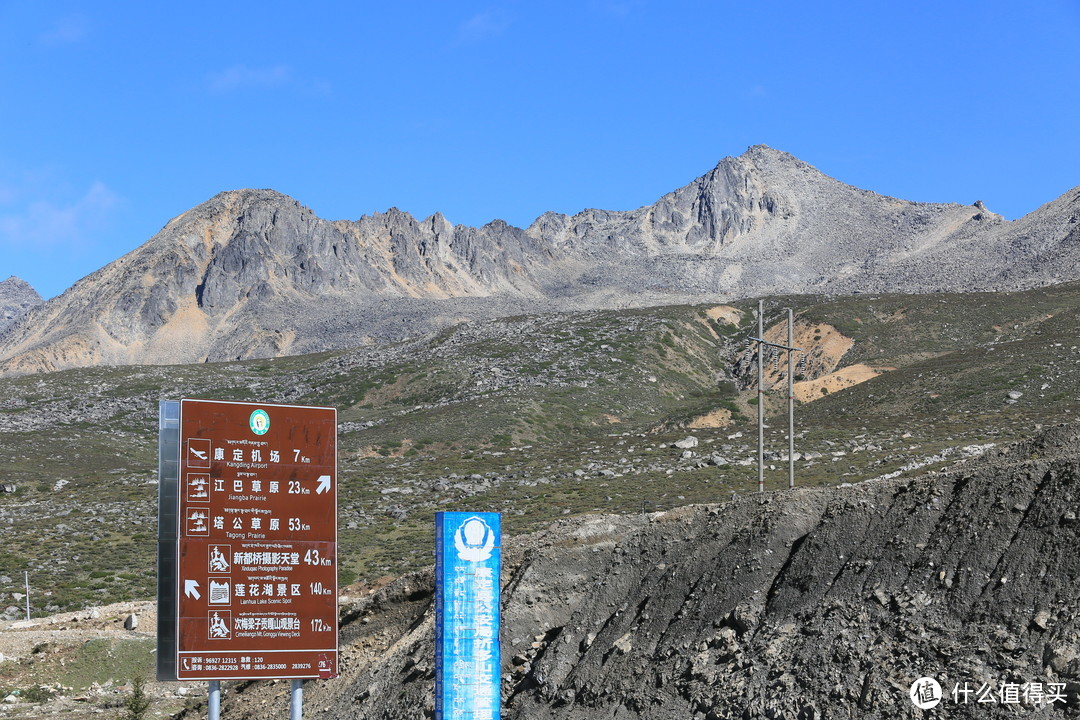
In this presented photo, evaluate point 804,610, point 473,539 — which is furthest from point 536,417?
point 473,539

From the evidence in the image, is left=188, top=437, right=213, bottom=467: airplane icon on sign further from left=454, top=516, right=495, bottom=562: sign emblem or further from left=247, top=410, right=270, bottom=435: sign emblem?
left=454, top=516, right=495, bottom=562: sign emblem

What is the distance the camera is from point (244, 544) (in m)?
16.5

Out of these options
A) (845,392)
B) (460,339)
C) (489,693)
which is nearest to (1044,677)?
(489,693)

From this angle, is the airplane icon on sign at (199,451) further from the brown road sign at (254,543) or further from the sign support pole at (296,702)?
the sign support pole at (296,702)

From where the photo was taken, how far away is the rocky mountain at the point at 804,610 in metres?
13.8

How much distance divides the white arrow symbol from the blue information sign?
3246 mm

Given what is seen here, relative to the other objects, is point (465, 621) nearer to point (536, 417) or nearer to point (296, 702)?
point (296, 702)

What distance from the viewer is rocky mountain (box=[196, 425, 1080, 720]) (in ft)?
45.2

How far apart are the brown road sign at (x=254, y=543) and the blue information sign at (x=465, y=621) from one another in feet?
6.66

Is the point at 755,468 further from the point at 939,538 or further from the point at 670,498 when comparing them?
the point at 939,538

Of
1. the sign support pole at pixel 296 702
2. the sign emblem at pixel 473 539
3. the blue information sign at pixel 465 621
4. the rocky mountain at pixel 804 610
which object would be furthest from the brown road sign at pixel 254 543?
the rocky mountain at pixel 804 610

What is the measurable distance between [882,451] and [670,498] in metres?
10.8

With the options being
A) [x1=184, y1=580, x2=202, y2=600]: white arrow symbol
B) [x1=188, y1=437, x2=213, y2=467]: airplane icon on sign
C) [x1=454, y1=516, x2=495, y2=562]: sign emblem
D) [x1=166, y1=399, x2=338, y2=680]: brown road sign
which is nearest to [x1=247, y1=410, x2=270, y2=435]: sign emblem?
[x1=166, y1=399, x2=338, y2=680]: brown road sign

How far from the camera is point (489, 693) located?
15.6 metres
